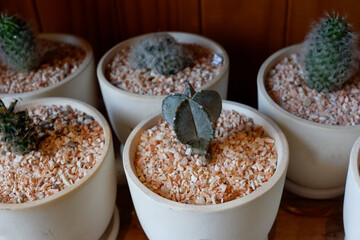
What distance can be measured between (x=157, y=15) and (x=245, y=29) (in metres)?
0.30

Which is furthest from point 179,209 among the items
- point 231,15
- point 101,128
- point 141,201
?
point 231,15

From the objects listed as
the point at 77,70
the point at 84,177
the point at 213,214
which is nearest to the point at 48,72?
the point at 77,70

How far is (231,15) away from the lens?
1411 mm

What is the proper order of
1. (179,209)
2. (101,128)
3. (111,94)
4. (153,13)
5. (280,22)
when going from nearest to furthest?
(179,209) < (101,128) < (111,94) < (280,22) < (153,13)

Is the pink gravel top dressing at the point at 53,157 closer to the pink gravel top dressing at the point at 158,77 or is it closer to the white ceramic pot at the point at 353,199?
the pink gravel top dressing at the point at 158,77

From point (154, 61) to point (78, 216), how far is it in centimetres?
52

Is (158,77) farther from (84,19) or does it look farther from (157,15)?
(84,19)

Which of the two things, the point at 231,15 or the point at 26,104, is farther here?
the point at 231,15

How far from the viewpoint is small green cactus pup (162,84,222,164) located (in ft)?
3.05

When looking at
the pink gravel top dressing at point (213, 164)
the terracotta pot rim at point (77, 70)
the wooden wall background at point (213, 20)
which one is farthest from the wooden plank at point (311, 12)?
the terracotta pot rim at point (77, 70)

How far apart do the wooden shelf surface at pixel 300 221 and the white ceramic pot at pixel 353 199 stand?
0.23m

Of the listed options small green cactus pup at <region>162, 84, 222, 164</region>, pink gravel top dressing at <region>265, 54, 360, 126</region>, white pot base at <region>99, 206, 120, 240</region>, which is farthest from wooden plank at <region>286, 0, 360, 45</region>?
white pot base at <region>99, 206, 120, 240</region>

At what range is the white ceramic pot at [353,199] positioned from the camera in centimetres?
89

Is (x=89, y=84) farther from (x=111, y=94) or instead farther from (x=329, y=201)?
(x=329, y=201)
